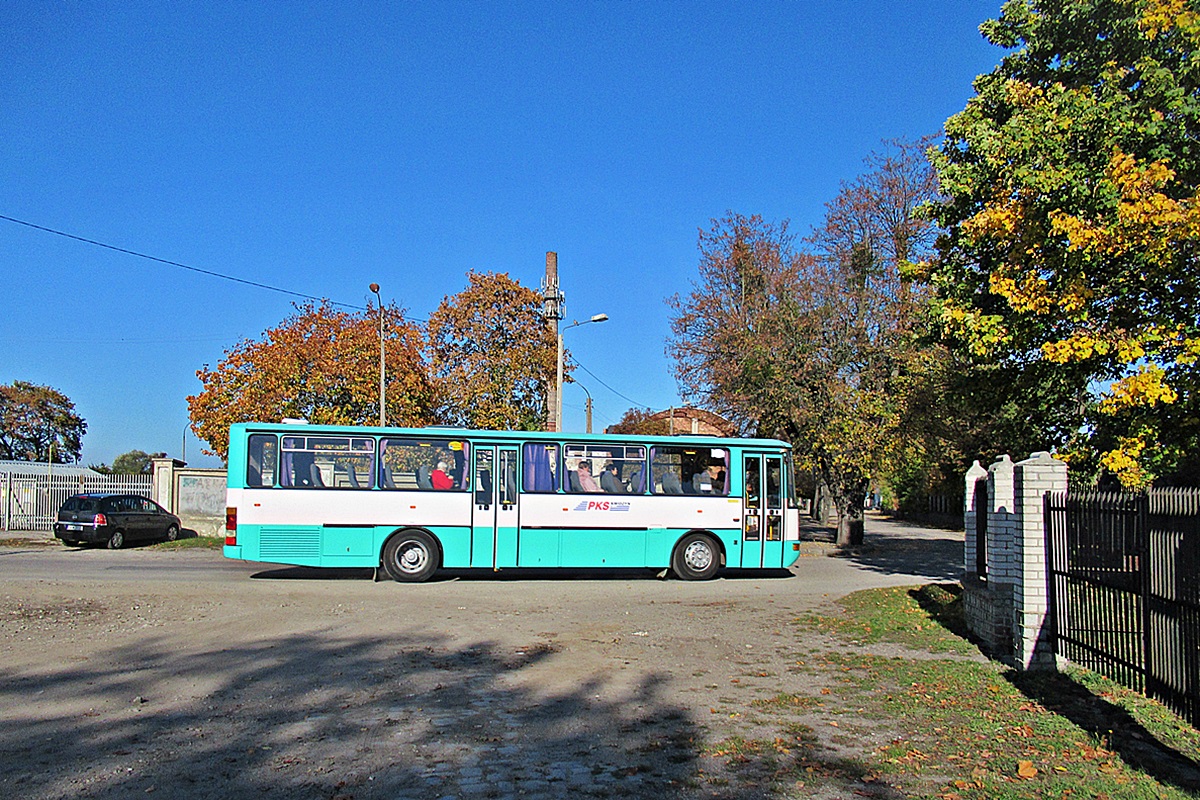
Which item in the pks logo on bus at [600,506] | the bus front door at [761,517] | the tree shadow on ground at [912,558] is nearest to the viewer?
Result: the pks logo on bus at [600,506]

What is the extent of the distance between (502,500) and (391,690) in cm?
929

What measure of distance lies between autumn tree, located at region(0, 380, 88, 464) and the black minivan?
152 ft

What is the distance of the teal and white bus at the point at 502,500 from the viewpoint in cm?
1689

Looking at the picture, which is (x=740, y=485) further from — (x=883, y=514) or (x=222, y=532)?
(x=883, y=514)

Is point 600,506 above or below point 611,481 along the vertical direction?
below

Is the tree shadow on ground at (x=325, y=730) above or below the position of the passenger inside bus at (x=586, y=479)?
below

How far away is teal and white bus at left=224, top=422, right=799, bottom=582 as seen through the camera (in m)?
16.9

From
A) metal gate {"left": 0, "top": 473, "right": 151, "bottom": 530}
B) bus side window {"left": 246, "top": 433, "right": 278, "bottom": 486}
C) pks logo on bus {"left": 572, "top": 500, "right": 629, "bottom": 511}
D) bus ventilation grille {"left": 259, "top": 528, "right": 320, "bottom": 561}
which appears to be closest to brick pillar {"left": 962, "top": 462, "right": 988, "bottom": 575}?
pks logo on bus {"left": 572, "top": 500, "right": 629, "bottom": 511}

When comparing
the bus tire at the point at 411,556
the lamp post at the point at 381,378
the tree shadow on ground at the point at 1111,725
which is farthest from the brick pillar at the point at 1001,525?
the lamp post at the point at 381,378

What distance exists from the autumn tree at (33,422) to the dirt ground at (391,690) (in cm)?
5986

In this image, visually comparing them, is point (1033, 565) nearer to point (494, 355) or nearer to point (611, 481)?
point (611, 481)

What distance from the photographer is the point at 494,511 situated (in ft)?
57.0

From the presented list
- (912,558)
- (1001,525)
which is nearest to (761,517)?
(912,558)

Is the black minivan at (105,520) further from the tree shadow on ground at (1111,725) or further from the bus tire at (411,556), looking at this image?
the tree shadow on ground at (1111,725)
